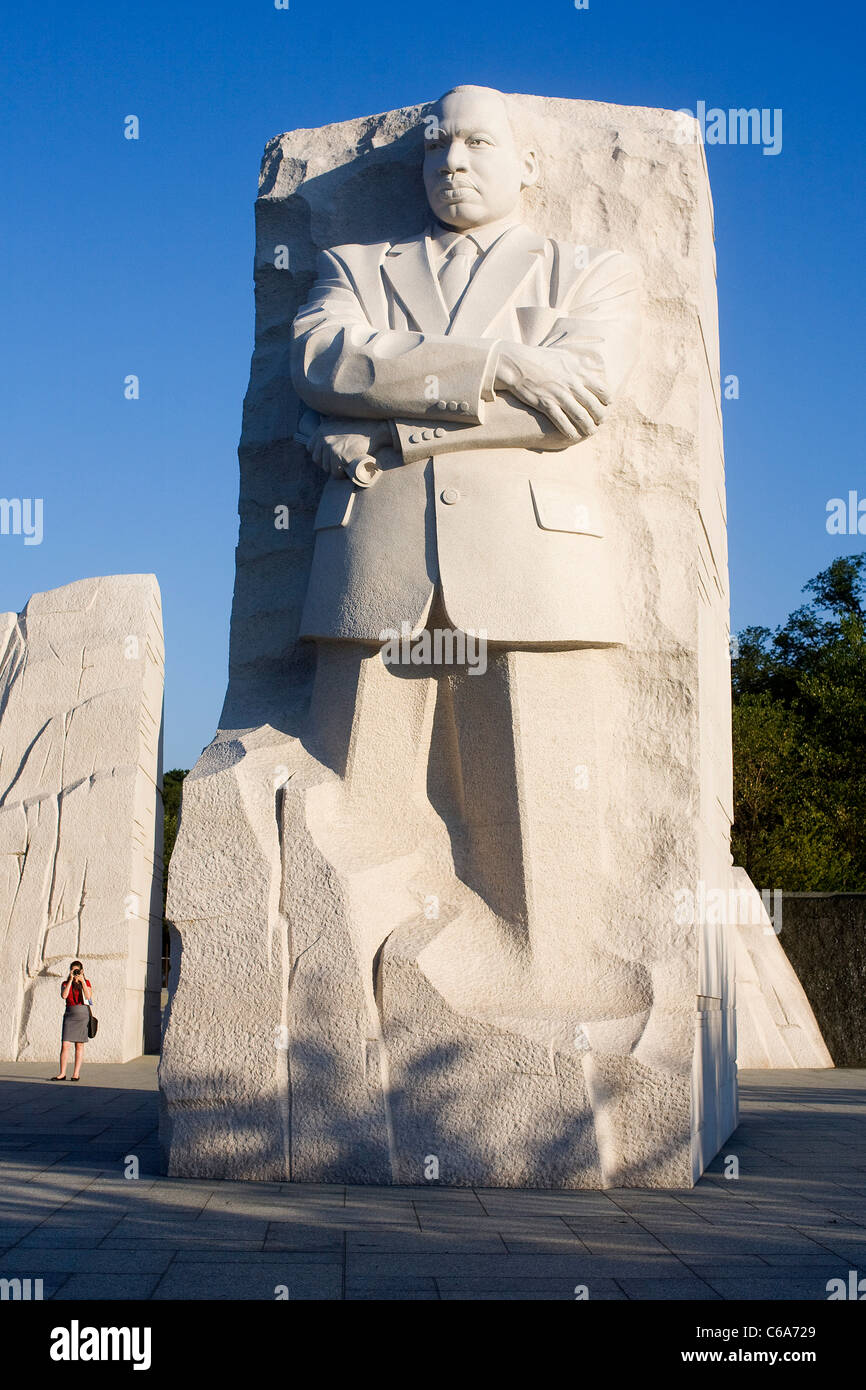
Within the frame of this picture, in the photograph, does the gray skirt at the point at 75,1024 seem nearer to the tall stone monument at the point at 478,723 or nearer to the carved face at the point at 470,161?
the tall stone monument at the point at 478,723

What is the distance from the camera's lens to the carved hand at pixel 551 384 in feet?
17.3

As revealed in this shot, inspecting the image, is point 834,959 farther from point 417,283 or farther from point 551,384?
point 417,283

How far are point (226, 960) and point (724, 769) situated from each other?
3.78m

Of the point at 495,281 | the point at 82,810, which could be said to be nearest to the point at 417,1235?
the point at 495,281

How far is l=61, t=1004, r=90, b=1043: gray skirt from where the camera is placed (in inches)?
405

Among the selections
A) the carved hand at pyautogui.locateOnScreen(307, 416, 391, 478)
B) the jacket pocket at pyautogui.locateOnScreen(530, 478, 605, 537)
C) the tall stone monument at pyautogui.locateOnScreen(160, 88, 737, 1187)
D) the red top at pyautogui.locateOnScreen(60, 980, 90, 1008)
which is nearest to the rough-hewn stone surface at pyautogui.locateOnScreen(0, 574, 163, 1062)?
the red top at pyautogui.locateOnScreen(60, 980, 90, 1008)

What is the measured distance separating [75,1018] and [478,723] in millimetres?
6211

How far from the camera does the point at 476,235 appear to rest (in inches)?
229

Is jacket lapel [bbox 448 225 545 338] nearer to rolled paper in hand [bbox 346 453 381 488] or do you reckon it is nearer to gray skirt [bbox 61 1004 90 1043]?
rolled paper in hand [bbox 346 453 381 488]

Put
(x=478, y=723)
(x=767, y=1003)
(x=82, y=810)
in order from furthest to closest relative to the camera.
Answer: (x=82, y=810)
(x=767, y=1003)
(x=478, y=723)

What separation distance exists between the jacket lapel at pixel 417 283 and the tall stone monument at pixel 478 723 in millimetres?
11

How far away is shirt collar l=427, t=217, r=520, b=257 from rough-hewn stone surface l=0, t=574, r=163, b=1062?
25.0ft

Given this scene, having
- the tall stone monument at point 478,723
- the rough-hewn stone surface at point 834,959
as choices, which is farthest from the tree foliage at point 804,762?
the tall stone monument at point 478,723
